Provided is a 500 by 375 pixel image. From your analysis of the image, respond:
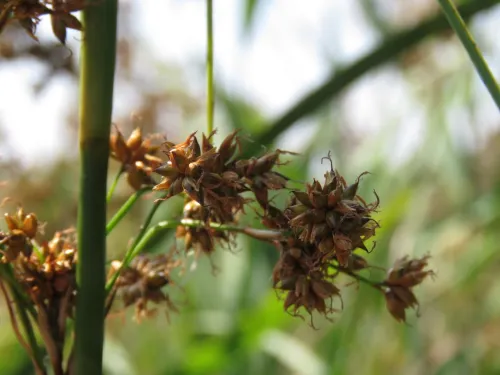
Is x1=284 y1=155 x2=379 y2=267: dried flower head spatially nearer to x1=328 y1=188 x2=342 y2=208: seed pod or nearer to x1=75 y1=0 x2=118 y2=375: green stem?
x1=328 y1=188 x2=342 y2=208: seed pod

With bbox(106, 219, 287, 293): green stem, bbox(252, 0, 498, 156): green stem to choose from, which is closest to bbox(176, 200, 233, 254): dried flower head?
bbox(106, 219, 287, 293): green stem

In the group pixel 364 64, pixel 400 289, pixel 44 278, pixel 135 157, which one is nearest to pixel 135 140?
pixel 135 157

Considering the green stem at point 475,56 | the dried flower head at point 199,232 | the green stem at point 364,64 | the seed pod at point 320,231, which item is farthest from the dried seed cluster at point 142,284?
the green stem at point 364,64

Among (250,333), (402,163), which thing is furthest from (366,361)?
(250,333)

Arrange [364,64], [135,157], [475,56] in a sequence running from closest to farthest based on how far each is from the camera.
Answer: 1. [475,56]
2. [135,157]
3. [364,64]

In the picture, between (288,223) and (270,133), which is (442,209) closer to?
(270,133)

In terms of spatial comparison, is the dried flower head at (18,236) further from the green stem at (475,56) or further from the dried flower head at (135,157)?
the green stem at (475,56)

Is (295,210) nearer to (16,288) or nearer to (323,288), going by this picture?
(323,288)

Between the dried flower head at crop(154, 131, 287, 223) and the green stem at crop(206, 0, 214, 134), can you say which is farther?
the green stem at crop(206, 0, 214, 134)
